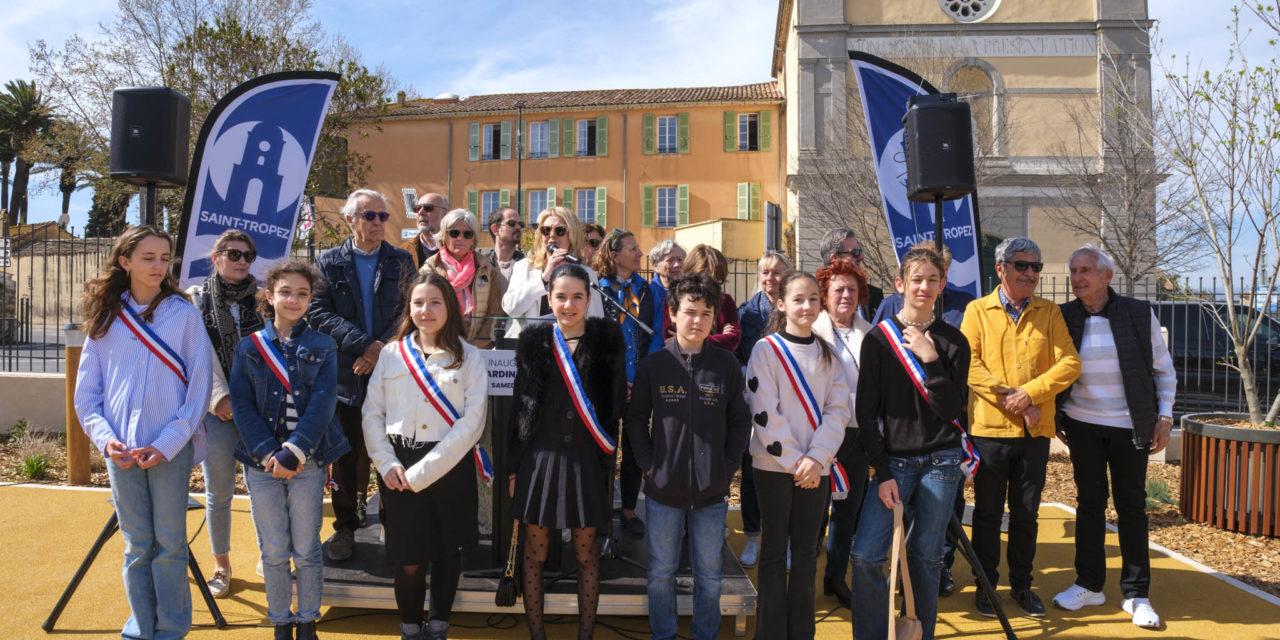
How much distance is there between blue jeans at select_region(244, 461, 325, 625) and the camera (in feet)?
11.0

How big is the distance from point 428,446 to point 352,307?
4.34 ft

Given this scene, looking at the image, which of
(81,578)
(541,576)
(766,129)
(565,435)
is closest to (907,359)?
(565,435)

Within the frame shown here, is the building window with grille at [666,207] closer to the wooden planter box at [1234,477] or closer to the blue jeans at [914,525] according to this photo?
the wooden planter box at [1234,477]

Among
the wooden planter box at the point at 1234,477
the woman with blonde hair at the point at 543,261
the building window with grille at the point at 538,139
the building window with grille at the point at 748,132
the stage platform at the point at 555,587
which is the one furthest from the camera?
the building window with grille at the point at 538,139

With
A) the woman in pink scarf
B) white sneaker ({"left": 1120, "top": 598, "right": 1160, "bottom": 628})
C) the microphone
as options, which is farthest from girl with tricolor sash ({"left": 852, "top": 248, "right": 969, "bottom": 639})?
the woman in pink scarf

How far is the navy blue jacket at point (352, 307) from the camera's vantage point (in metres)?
4.16

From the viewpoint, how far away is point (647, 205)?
102 ft

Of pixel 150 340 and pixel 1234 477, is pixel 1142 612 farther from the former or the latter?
pixel 150 340

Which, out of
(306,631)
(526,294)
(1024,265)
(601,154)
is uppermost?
(601,154)

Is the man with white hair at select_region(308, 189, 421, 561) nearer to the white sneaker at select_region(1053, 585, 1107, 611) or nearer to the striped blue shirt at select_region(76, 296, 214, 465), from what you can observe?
the striped blue shirt at select_region(76, 296, 214, 465)

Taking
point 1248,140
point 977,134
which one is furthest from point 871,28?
point 1248,140

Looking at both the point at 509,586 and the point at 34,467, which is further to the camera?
the point at 34,467

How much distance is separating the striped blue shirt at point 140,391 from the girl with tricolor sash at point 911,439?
2.86m

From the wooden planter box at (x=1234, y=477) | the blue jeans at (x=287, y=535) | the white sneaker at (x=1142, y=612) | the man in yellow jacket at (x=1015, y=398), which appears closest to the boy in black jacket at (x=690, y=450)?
the blue jeans at (x=287, y=535)
